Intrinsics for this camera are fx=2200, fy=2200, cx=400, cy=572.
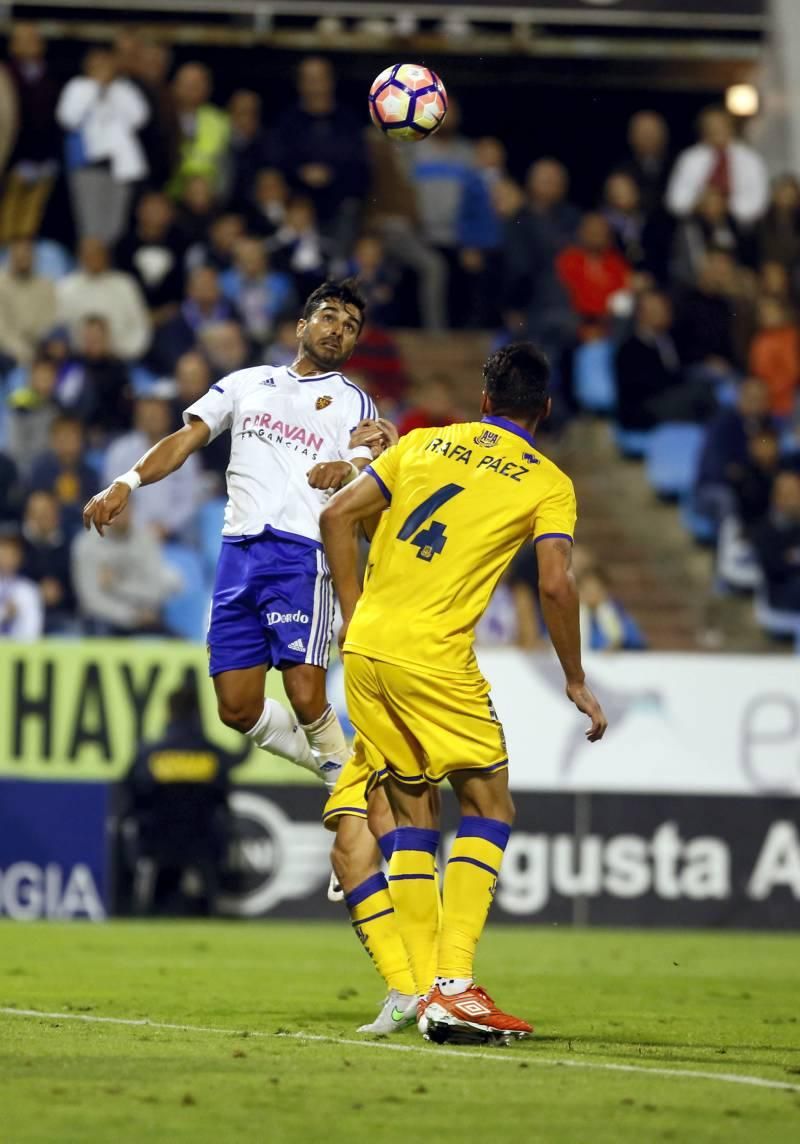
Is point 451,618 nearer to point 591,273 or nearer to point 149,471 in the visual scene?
point 149,471

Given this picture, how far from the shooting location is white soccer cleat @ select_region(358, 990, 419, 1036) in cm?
789

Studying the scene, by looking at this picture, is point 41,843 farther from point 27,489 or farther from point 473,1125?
point 473,1125

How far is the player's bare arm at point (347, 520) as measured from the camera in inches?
303

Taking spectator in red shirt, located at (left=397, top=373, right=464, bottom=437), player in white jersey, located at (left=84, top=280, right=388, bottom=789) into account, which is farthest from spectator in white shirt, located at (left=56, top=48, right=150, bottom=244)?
player in white jersey, located at (left=84, top=280, right=388, bottom=789)

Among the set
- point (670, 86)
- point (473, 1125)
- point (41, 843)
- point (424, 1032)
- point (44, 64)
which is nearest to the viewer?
point (473, 1125)

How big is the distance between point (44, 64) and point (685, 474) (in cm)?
784

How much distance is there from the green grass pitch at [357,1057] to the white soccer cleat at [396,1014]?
3.0 inches

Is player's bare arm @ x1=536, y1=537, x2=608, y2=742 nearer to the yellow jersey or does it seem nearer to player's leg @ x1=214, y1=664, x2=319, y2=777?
the yellow jersey

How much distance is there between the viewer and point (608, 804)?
1625 cm

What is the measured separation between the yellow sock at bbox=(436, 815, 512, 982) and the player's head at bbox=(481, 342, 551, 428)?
4.75ft

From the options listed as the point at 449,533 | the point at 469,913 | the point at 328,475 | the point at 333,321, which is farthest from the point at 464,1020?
the point at 333,321

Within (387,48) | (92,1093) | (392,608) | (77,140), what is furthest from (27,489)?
(92,1093)

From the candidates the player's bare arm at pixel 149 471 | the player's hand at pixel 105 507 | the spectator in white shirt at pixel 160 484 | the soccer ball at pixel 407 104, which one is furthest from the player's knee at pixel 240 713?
the spectator in white shirt at pixel 160 484

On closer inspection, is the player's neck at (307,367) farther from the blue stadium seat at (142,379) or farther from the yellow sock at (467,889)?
the blue stadium seat at (142,379)
